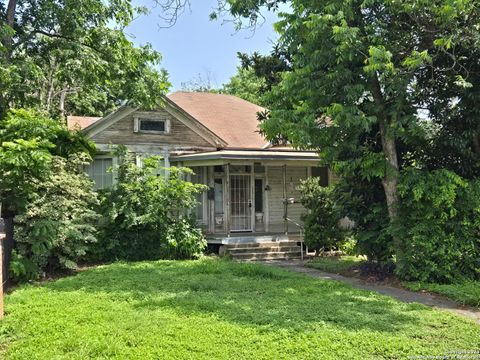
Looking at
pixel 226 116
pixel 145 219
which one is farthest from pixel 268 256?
pixel 226 116

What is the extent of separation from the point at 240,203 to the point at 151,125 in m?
4.29

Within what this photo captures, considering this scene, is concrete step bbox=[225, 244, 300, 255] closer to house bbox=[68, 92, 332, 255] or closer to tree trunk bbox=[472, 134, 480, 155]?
house bbox=[68, 92, 332, 255]

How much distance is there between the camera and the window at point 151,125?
1562 centimetres

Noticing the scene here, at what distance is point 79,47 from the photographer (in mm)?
13453

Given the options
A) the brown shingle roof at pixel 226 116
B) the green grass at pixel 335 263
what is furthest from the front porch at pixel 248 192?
the green grass at pixel 335 263

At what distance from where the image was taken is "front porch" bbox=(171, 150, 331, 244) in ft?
49.1

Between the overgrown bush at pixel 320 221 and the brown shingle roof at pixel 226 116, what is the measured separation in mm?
4463

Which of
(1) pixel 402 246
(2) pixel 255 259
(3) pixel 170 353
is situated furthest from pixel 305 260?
(3) pixel 170 353

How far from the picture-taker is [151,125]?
52.1 ft

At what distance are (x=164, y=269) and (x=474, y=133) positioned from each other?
7.67m

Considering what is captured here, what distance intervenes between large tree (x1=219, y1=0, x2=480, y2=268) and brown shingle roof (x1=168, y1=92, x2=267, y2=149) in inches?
306

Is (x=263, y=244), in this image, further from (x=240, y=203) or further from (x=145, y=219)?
(x=145, y=219)

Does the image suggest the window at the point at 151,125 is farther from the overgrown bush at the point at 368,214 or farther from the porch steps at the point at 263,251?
the overgrown bush at the point at 368,214

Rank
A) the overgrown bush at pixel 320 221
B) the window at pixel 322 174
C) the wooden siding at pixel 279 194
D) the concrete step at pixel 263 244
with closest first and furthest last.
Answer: the overgrown bush at pixel 320 221, the concrete step at pixel 263 244, the wooden siding at pixel 279 194, the window at pixel 322 174
